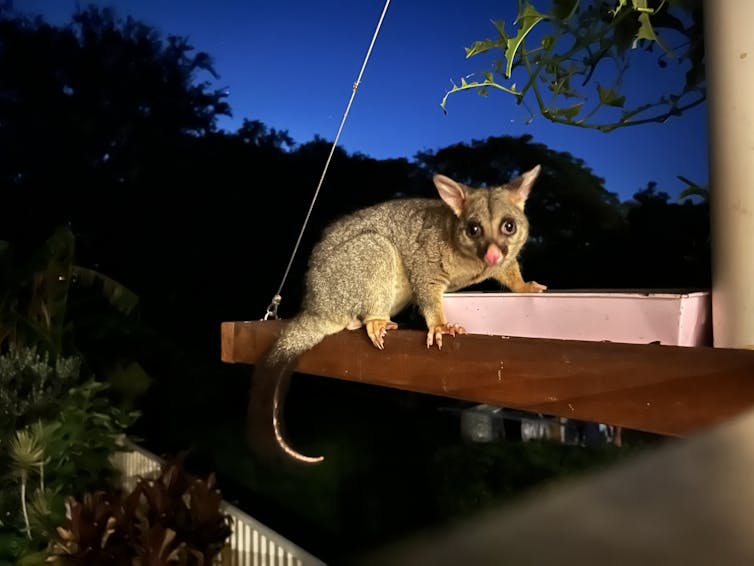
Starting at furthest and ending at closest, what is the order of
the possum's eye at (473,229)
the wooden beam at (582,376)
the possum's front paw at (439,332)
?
the possum's eye at (473,229) → the possum's front paw at (439,332) → the wooden beam at (582,376)

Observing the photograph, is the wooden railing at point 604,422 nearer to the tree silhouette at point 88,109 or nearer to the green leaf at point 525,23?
the green leaf at point 525,23

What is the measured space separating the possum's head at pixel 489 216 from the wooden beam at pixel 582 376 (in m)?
0.29

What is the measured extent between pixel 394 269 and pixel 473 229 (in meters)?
0.26

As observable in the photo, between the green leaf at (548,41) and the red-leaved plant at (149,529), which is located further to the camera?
the red-leaved plant at (149,529)

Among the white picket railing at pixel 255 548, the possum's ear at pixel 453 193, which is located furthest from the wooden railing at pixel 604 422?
the white picket railing at pixel 255 548

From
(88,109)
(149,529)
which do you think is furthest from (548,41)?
(88,109)

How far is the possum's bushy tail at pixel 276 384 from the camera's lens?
146cm

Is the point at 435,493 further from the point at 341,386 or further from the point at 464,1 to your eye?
the point at 464,1

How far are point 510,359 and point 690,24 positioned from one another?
29.0 inches

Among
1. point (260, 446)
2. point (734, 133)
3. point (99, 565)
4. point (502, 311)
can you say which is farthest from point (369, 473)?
point (734, 133)

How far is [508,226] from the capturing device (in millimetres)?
1308

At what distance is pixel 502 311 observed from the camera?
1126 millimetres

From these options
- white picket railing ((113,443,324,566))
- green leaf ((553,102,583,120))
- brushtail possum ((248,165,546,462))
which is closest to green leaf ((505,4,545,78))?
green leaf ((553,102,583,120))

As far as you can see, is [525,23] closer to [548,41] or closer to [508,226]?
[548,41]
